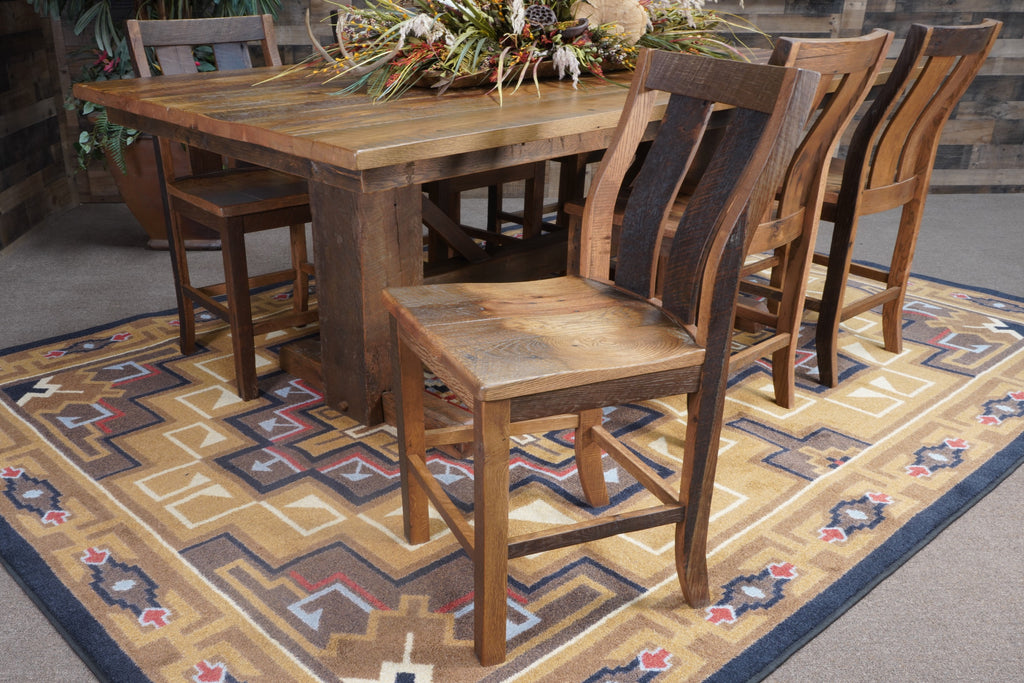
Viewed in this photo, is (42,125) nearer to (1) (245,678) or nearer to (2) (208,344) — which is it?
(2) (208,344)

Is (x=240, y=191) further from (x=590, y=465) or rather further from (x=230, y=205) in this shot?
(x=590, y=465)

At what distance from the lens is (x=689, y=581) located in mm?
1601

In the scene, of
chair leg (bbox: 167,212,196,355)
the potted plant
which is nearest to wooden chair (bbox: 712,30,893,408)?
chair leg (bbox: 167,212,196,355)

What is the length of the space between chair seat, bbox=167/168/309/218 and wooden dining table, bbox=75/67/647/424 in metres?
0.23

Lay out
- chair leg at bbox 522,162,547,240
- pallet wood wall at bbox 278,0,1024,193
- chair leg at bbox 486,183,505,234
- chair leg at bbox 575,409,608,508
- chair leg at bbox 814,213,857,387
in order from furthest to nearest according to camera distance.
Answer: pallet wood wall at bbox 278,0,1024,193, chair leg at bbox 486,183,505,234, chair leg at bbox 522,162,547,240, chair leg at bbox 814,213,857,387, chair leg at bbox 575,409,608,508

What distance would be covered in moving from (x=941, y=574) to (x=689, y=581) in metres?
0.56

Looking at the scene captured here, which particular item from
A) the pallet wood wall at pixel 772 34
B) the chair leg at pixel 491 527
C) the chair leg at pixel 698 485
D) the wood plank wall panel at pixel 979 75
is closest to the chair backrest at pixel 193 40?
the pallet wood wall at pixel 772 34

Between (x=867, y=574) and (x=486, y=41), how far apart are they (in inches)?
63.2

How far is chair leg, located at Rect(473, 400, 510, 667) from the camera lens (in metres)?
1.29

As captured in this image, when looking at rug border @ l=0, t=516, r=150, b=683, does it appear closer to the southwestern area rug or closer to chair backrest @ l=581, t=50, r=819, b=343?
the southwestern area rug

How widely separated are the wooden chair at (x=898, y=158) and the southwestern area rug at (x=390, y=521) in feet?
0.74

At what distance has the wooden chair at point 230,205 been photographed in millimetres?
2283

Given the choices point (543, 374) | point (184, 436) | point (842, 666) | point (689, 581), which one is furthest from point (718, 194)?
point (184, 436)

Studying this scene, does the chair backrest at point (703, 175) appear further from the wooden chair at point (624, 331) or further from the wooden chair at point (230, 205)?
the wooden chair at point (230, 205)
